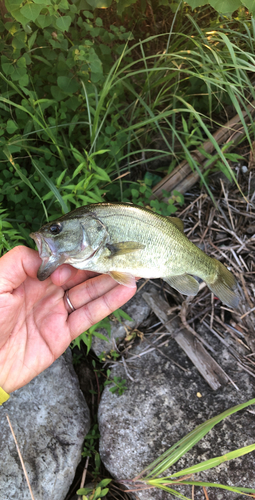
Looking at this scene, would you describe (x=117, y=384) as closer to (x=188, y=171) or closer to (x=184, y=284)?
(x=184, y=284)

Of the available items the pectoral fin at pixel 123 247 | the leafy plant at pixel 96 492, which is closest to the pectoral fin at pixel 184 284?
the pectoral fin at pixel 123 247

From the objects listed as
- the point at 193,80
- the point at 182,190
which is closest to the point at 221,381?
the point at 182,190

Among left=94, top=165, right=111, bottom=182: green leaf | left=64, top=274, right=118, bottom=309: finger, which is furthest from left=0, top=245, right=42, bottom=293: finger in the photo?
left=94, top=165, right=111, bottom=182: green leaf

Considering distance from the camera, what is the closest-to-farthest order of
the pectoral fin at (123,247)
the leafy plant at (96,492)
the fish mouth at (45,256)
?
the fish mouth at (45,256)
the pectoral fin at (123,247)
the leafy plant at (96,492)

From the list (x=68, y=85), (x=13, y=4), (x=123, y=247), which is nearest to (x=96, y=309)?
(x=123, y=247)

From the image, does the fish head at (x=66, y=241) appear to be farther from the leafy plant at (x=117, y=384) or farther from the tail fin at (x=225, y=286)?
the leafy plant at (x=117, y=384)

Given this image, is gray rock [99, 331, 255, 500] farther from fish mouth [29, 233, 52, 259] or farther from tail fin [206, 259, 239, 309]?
fish mouth [29, 233, 52, 259]
